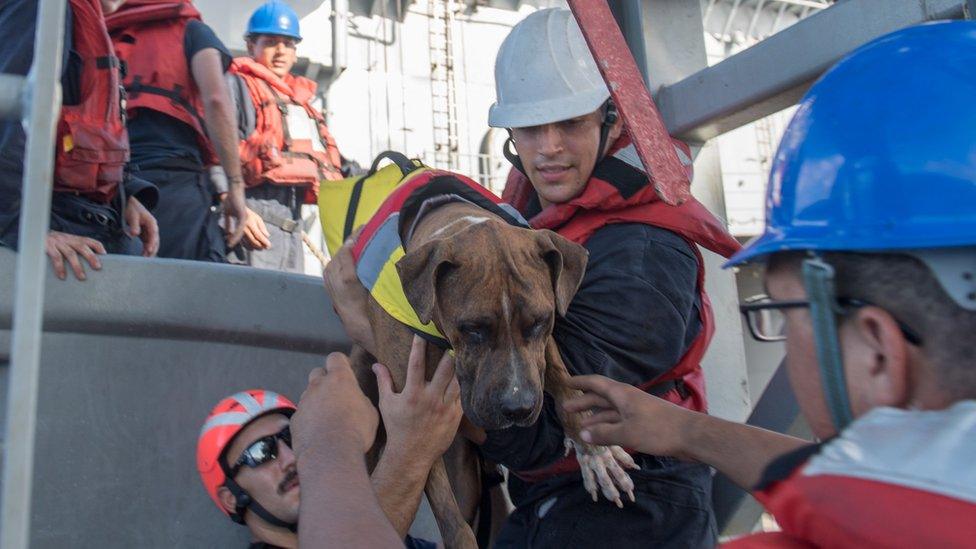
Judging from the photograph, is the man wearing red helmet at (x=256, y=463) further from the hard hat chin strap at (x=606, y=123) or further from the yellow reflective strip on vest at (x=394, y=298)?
the hard hat chin strap at (x=606, y=123)

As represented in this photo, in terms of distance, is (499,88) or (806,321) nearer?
(806,321)

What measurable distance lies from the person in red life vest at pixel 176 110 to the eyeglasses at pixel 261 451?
5.84ft

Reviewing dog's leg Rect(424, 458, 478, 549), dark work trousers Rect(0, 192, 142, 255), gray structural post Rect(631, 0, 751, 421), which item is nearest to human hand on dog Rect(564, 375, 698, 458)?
dog's leg Rect(424, 458, 478, 549)

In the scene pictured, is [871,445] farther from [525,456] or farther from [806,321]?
[525,456]

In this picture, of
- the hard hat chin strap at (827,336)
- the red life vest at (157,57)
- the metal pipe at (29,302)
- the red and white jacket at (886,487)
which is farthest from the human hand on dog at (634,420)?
the red life vest at (157,57)

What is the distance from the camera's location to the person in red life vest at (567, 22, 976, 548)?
1.02 metres

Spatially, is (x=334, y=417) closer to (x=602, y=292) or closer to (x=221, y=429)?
(x=602, y=292)

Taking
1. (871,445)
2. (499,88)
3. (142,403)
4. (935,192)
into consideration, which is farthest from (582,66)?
(871,445)

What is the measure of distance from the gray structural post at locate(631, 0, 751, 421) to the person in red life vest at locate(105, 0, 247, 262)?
217cm

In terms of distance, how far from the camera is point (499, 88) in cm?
335

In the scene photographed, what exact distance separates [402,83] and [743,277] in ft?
16.2

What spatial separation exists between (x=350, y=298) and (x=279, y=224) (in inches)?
120

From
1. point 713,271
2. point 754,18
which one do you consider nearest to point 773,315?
point 713,271

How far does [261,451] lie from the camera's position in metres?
3.29
